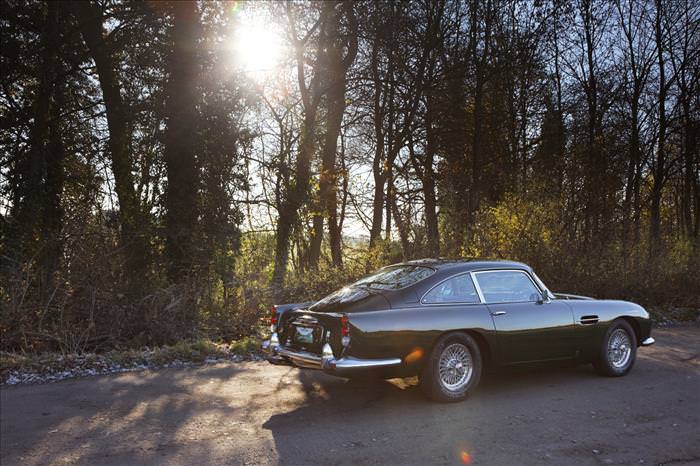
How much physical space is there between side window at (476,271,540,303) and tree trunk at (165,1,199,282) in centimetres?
856

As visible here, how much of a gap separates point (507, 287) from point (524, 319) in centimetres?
40

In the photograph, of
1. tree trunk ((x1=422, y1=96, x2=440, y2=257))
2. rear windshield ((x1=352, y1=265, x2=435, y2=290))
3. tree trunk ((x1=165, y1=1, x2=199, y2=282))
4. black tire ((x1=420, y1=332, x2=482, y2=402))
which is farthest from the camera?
tree trunk ((x1=422, y1=96, x2=440, y2=257))

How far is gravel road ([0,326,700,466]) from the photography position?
493 centimetres

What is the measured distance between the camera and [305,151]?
65.2ft

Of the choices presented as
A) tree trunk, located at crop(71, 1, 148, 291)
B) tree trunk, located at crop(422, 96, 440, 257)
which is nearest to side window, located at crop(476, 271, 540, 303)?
tree trunk, located at crop(71, 1, 148, 291)

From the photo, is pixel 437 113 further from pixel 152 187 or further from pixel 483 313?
pixel 483 313

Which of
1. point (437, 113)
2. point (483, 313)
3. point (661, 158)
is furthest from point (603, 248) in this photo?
point (483, 313)

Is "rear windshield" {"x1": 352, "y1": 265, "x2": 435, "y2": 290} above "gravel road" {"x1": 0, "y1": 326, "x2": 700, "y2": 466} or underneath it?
above

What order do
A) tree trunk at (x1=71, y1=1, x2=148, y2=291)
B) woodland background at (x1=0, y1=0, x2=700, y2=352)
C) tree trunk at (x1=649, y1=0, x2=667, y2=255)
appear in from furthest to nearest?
tree trunk at (x1=649, y1=0, x2=667, y2=255) < tree trunk at (x1=71, y1=1, x2=148, y2=291) < woodland background at (x1=0, y1=0, x2=700, y2=352)

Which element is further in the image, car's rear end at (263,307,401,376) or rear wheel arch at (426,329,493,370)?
rear wheel arch at (426,329,493,370)

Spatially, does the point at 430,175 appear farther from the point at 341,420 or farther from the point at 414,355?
the point at 341,420

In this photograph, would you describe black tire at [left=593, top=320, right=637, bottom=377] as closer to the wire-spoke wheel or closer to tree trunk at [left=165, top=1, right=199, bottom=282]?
the wire-spoke wheel

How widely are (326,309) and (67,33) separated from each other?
12.7 metres

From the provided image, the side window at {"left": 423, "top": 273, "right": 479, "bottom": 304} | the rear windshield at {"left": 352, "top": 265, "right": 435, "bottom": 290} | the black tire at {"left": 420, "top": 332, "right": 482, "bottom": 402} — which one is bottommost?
the black tire at {"left": 420, "top": 332, "right": 482, "bottom": 402}
